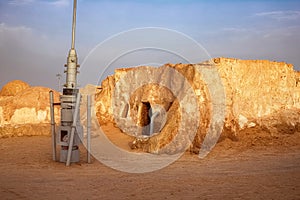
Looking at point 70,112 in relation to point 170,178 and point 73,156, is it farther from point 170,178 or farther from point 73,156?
point 170,178

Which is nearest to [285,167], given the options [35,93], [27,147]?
[27,147]

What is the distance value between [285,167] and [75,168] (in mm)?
5459

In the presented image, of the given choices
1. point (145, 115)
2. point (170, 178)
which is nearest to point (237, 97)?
point (145, 115)

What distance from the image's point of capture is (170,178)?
25.1 ft

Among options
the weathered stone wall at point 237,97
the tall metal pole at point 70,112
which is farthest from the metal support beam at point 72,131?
the weathered stone wall at point 237,97

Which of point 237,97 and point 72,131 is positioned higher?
point 237,97

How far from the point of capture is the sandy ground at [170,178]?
609 centimetres

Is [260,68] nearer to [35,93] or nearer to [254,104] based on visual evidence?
[254,104]

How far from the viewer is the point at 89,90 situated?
81.2ft

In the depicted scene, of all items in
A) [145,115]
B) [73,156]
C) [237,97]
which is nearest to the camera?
[73,156]

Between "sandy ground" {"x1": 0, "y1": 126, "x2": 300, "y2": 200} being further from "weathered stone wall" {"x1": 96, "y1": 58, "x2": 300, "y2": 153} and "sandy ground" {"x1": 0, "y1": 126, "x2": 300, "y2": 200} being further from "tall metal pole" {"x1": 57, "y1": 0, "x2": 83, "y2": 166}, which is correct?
"weathered stone wall" {"x1": 96, "y1": 58, "x2": 300, "y2": 153}

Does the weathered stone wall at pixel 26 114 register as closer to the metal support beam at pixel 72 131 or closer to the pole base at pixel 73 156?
the pole base at pixel 73 156

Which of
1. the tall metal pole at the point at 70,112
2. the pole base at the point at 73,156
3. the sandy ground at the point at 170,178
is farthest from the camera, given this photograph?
the pole base at the point at 73,156

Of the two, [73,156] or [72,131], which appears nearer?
[72,131]
